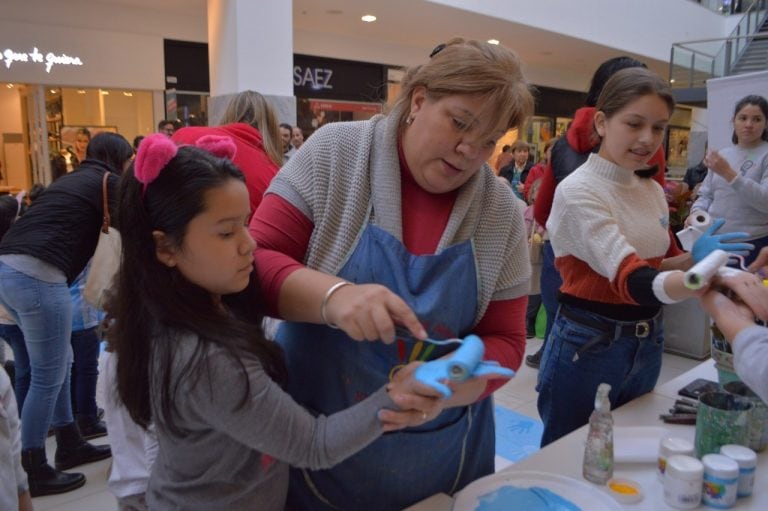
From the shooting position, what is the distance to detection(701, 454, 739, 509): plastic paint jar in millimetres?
1143

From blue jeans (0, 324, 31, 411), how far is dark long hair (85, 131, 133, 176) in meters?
0.95

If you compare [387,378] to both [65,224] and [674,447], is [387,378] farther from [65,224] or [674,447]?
[65,224]

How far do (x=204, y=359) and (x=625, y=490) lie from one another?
911mm

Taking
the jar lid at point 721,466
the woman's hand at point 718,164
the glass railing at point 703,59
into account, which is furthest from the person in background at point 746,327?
the glass railing at point 703,59

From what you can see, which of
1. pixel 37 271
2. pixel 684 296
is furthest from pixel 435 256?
pixel 37 271

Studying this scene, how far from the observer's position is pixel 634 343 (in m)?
1.66

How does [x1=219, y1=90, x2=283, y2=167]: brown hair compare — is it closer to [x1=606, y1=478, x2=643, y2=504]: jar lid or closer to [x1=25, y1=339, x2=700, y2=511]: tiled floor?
[x1=25, y1=339, x2=700, y2=511]: tiled floor

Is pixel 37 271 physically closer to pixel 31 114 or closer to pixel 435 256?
pixel 435 256

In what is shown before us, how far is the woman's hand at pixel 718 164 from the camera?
3.18 metres

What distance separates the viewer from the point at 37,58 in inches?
264

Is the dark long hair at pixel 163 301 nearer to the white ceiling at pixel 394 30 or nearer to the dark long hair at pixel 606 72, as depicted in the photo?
the dark long hair at pixel 606 72

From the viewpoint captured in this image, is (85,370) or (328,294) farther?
(85,370)

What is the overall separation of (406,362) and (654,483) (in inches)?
25.0

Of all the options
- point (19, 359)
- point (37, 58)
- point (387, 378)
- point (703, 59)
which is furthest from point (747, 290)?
point (703, 59)
